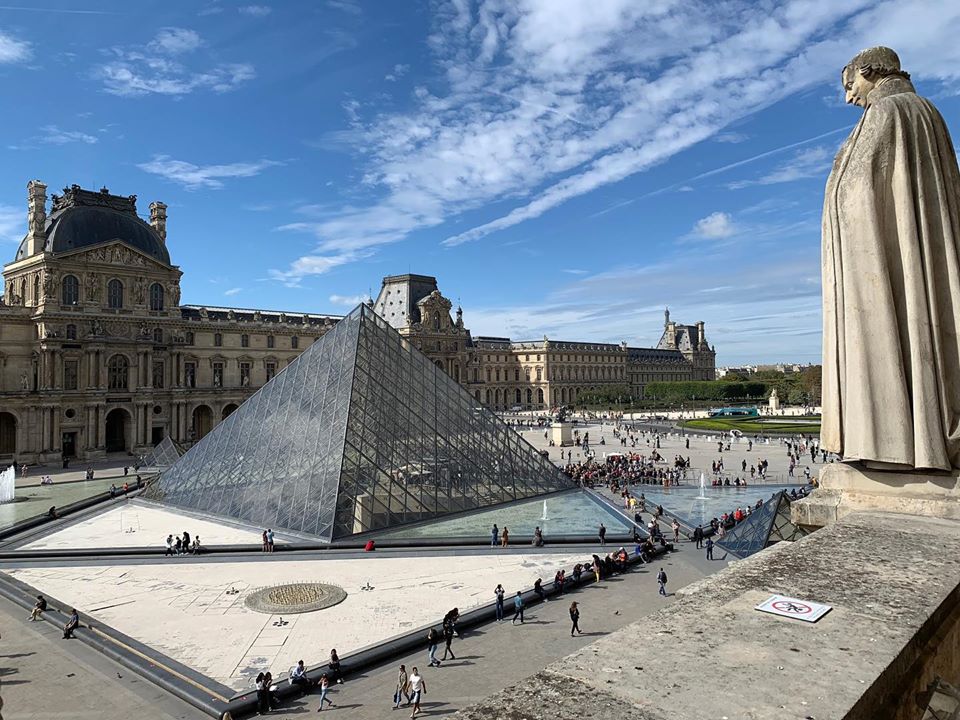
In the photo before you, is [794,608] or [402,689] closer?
[794,608]

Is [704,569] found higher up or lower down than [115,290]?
lower down

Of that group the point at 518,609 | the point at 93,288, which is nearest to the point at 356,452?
the point at 518,609

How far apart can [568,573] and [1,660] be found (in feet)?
35.5

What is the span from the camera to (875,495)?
3.96 metres

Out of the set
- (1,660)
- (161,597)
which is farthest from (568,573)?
(1,660)

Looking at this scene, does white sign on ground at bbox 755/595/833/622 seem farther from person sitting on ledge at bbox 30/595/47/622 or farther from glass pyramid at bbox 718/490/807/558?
person sitting on ledge at bbox 30/595/47/622

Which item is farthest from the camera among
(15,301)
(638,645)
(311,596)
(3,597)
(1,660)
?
(15,301)

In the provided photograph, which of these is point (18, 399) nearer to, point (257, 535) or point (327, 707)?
point (257, 535)

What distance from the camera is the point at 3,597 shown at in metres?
14.7

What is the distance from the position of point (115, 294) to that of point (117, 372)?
5.05m

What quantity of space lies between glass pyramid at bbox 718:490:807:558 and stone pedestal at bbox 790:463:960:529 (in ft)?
30.5

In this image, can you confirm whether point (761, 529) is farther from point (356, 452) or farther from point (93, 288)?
point (93, 288)

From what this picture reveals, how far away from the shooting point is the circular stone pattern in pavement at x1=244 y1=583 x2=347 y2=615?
13.2m

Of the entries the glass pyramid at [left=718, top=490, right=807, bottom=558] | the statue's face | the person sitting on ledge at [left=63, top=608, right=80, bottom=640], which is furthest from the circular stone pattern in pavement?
the statue's face
